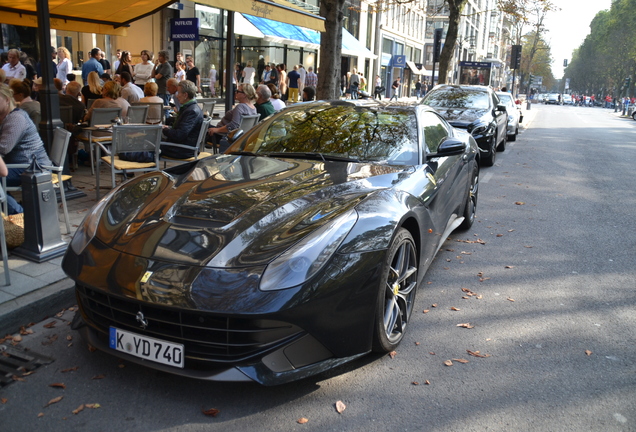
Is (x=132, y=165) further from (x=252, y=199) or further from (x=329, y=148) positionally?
(x=252, y=199)

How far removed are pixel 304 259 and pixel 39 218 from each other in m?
2.86

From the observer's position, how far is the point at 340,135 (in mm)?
4500

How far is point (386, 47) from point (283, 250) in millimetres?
47046

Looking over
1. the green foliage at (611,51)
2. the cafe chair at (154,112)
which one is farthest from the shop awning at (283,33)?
the green foliage at (611,51)

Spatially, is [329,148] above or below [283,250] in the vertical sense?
above

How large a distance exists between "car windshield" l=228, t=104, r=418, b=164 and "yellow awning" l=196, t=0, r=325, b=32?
3.54 metres

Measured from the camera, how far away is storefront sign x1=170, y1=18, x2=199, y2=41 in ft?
56.6

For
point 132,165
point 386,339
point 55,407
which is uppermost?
point 132,165

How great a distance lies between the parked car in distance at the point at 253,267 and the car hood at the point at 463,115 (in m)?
7.56

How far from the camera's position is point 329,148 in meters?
4.38

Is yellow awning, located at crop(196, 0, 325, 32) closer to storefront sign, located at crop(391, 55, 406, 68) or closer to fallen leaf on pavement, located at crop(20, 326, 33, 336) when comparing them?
fallen leaf on pavement, located at crop(20, 326, 33, 336)

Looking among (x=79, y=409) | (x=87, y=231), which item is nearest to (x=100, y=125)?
(x=87, y=231)

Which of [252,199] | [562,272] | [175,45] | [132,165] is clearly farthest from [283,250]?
[175,45]

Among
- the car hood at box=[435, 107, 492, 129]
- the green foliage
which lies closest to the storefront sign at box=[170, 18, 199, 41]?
the car hood at box=[435, 107, 492, 129]
